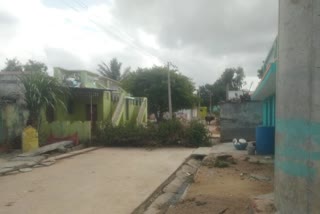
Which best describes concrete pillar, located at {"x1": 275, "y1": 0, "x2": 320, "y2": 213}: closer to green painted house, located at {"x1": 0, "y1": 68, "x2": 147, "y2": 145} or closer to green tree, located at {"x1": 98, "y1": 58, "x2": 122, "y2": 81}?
green painted house, located at {"x1": 0, "y1": 68, "x2": 147, "y2": 145}

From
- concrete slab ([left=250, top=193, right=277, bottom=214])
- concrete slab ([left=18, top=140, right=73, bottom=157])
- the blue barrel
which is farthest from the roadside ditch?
concrete slab ([left=18, top=140, right=73, bottom=157])

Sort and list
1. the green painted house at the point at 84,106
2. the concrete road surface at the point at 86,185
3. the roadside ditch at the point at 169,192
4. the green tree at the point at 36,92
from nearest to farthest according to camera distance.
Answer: the concrete road surface at the point at 86,185
the roadside ditch at the point at 169,192
the green tree at the point at 36,92
the green painted house at the point at 84,106

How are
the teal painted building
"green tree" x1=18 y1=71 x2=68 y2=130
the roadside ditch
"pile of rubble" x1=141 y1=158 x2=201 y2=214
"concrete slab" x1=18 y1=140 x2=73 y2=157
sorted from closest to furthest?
the roadside ditch < "pile of rubble" x1=141 y1=158 x2=201 y2=214 < the teal painted building < "concrete slab" x1=18 y1=140 x2=73 y2=157 < "green tree" x1=18 y1=71 x2=68 y2=130

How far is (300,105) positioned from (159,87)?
26588 mm

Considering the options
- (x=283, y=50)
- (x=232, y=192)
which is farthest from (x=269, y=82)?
(x=283, y=50)

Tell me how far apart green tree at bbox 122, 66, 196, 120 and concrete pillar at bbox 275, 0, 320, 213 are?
26094 millimetres

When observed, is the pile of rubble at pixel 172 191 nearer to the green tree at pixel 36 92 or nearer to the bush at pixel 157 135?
the bush at pixel 157 135

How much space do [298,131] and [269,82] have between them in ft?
19.2

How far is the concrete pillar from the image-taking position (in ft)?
12.9

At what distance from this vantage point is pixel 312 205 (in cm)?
403

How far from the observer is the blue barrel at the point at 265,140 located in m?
12.3

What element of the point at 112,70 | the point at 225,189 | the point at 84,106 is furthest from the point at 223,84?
the point at 225,189

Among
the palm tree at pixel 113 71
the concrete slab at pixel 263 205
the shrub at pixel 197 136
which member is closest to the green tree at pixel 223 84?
the palm tree at pixel 113 71

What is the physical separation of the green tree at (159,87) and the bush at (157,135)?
14.4 metres
